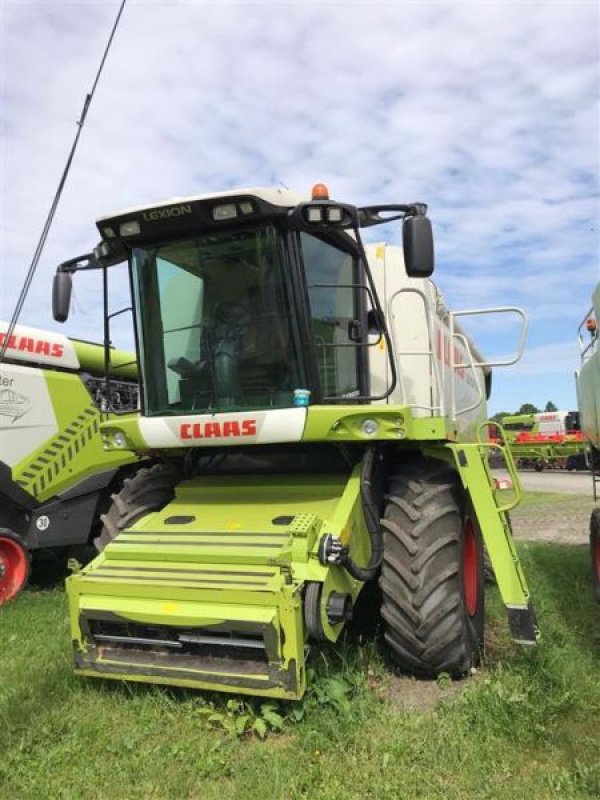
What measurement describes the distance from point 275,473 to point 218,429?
0.69 meters

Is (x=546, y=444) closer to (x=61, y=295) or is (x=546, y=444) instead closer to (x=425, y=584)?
(x=425, y=584)

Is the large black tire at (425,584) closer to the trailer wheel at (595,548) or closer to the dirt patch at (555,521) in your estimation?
the trailer wheel at (595,548)

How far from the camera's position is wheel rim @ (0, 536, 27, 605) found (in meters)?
Result: 6.55

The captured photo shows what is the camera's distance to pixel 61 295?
4.69 m

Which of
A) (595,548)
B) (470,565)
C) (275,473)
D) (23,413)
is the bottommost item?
(595,548)

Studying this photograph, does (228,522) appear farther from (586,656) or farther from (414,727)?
(586,656)

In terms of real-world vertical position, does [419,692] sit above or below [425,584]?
below

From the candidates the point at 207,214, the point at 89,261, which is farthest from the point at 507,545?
the point at 89,261

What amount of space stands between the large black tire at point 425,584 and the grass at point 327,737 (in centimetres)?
16

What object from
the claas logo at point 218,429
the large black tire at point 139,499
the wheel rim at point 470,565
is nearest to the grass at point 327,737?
the wheel rim at point 470,565

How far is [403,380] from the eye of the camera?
195 inches

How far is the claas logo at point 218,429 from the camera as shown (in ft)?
13.5

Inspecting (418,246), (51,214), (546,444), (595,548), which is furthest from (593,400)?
(546,444)

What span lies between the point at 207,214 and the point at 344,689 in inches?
107
